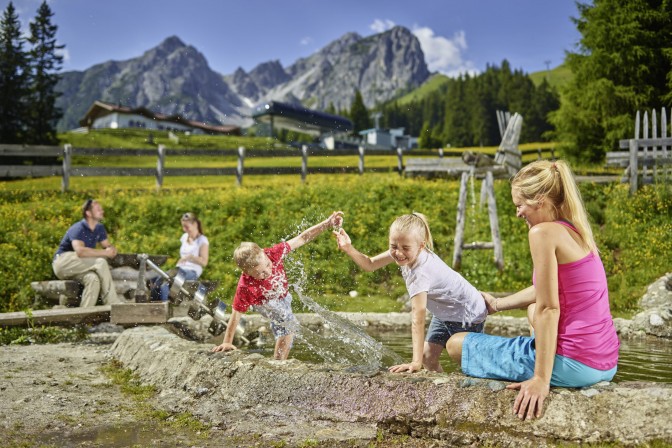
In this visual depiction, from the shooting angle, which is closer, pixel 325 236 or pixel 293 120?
pixel 293 120

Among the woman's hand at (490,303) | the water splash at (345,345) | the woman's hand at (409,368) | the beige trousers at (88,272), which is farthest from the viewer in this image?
the beige trousers at (88,272)

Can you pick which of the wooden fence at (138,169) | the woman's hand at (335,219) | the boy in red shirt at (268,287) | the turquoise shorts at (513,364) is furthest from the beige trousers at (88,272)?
the wooden fence at (138,169)

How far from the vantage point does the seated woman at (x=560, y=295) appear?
3117 mm

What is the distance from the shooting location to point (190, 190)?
19.6 m

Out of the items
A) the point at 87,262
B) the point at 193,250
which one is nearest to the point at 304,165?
the point at 193,250

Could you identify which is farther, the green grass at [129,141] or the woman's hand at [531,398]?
the green grass at [129,141]

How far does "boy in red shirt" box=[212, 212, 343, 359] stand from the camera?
505cm

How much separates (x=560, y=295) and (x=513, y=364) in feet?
1.68

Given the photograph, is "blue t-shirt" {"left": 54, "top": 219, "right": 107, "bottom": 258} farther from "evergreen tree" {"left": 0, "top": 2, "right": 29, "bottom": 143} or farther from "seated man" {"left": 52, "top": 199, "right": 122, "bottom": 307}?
"evergreen tree" {"left": 0, "top": 2, "right": 29, "bottom": 143}

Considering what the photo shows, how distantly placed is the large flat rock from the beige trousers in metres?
3.81

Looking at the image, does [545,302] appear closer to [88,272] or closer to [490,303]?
[490,303]

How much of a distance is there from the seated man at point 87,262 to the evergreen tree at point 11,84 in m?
32.5

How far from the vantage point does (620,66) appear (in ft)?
83.4

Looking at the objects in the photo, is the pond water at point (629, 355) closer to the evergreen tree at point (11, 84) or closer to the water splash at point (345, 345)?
the water splash at point (345, 345)
